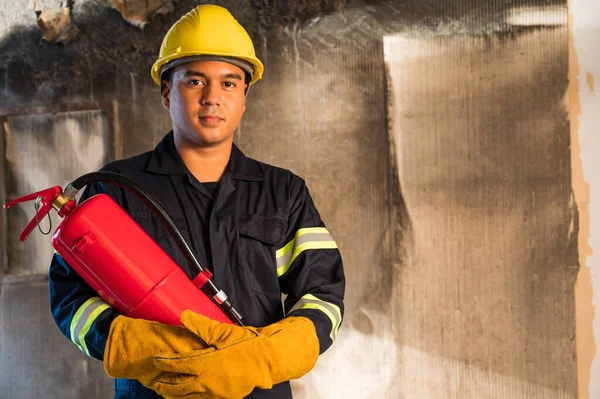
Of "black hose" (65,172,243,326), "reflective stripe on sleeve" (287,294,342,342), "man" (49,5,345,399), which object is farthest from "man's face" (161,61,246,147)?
"reflective stripe on sleeve" (287,294,342,342)

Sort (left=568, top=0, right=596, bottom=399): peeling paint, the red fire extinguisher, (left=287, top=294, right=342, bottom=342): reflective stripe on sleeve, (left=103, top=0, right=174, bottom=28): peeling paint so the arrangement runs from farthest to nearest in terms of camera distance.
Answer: (left=103, top=0, right=174, bottom=28): peeling paint
(left=568, top=0, right=596, bottom=399): peeling paint
(left=287, top=294, right=342, bottom=342): reflective stripe on sleeve
the red fire extinguisher

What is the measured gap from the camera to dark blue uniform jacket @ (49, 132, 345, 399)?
142 cm

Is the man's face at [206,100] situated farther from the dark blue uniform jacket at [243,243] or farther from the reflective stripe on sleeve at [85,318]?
the reflective stripe on sleeve at [85,318]

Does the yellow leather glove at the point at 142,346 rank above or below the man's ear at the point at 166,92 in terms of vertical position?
below

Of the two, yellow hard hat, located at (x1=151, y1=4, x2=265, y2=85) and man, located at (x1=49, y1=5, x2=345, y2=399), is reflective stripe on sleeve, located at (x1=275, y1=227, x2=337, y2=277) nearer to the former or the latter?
man, located at (x1=49, y1=5, x2=345, y2=399)

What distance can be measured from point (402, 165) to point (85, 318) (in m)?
1.63

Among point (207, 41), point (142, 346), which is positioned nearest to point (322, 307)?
point (142, 346)

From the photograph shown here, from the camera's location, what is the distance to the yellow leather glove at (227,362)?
3.88 feet

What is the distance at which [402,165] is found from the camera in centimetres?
263

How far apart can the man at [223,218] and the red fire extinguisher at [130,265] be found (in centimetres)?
6

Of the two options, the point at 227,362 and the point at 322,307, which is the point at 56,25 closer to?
the point at 322,307

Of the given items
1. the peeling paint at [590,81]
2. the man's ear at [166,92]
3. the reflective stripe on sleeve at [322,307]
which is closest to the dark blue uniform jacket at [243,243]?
the reflective stripe on sleeve at [322,307]

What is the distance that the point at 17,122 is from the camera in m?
2.97

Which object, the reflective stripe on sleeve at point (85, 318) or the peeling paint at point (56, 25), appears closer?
the reflective stripe on sleeve at point (85, 318)
